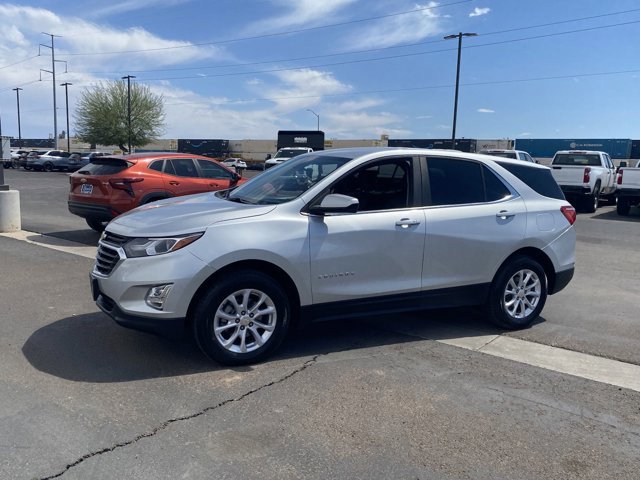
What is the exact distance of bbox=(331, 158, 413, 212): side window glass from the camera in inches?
191

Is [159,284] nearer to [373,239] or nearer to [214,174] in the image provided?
[373,239]

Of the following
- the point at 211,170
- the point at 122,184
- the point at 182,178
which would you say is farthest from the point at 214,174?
the point at 122,184

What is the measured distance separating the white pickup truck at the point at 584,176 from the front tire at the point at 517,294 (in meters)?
12.3

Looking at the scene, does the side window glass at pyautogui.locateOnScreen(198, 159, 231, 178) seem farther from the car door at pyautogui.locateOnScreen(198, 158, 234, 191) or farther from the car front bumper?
the car front bumper

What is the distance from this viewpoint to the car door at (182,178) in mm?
9977

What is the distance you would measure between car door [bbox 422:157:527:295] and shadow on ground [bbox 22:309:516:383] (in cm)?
63

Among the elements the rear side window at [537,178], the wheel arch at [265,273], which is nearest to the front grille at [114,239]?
the wheel arch at [265,273]

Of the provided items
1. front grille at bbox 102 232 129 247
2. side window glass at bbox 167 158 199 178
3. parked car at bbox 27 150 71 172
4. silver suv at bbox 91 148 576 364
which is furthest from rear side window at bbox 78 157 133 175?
parked car at bbox 27 150 71 172

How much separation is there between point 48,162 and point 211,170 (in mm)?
37228

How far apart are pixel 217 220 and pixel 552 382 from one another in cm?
286

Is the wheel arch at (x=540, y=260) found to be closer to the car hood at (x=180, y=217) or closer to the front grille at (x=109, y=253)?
the car hood at (x=180, y=217)

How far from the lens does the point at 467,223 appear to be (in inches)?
205

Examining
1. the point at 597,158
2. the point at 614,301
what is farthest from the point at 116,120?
the point at 614,301

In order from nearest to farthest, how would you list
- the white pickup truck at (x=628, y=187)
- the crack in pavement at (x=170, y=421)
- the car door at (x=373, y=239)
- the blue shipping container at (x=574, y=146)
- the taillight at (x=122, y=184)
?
the crack in pavement at (x=170, y=421) → the car door at (x=373, y=239) → the taillight at (x=122, y=184) → the white pickup truck at (x=628, y=187) → the blue shipping container at (x=574, y=146)
